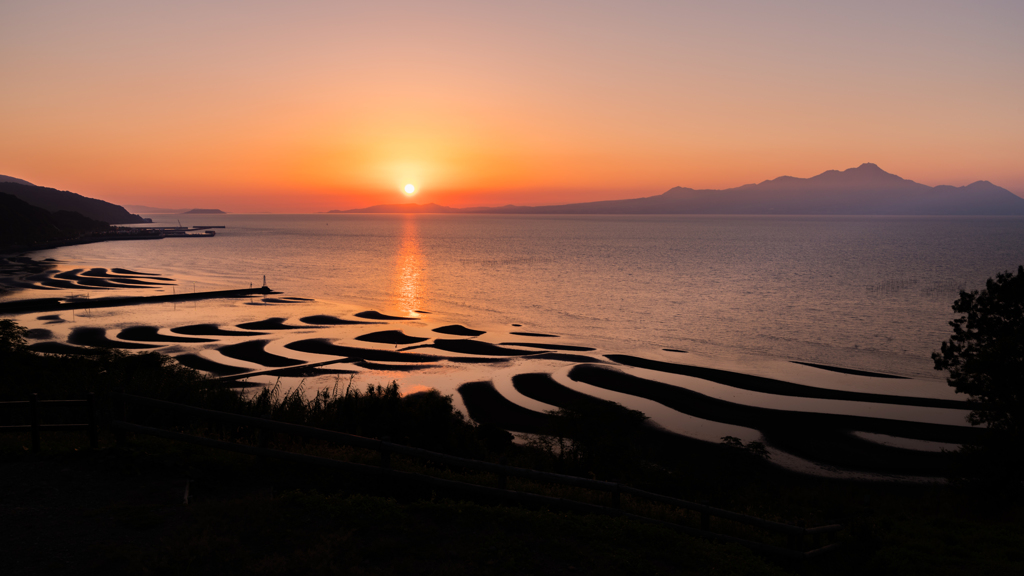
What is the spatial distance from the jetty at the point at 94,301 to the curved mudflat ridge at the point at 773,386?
55513mm

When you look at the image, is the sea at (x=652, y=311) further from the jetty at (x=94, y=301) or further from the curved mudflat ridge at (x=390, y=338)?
the jetty at (x=94, y=301)

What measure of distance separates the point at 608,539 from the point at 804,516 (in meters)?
13.2

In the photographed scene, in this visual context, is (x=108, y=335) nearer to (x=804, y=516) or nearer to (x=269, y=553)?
(x=269, y=553)

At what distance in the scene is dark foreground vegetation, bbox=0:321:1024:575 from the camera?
9.33 meters

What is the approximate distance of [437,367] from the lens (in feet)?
141

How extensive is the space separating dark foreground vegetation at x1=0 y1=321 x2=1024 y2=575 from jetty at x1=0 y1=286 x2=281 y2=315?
2055 inches

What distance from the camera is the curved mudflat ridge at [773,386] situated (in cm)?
3606

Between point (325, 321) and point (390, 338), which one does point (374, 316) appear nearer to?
point (325, 321)

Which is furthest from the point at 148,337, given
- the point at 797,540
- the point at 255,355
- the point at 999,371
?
the point at 999,371

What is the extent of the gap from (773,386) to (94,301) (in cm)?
7146

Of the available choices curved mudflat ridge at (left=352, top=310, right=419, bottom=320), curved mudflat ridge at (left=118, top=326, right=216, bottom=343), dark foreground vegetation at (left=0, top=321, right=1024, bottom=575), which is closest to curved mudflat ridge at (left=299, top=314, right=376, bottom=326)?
curved mudflat ridge at (left=352, top=310, right=419, bottom=320)

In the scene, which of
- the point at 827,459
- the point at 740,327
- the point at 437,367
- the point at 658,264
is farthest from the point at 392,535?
the point at 658,264

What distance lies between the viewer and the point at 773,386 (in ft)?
129

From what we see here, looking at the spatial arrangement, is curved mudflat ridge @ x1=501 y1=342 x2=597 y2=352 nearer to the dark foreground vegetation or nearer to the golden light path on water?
the golden light path on water
